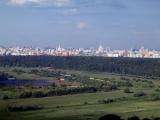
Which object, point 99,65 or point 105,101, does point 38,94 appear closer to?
point 105,101

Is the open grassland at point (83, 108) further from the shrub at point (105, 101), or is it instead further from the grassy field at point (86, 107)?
the shrub at point (105, 101)

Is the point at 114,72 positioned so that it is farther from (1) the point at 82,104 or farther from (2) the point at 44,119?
(2) the point at 44,119

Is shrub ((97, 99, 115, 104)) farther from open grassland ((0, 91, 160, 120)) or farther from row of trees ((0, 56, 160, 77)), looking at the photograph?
row of trees ((0, 56, 160, 77))

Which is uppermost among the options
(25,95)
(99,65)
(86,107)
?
(99,65)

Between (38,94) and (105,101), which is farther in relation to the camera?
(38,94)

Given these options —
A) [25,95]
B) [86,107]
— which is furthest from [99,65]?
[86,107]

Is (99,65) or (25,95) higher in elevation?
(99,65)

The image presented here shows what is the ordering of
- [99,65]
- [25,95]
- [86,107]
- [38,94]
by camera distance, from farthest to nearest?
[99,65], [38,94], [25,95], [86,107]

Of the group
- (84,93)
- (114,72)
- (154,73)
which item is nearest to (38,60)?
(114,72)

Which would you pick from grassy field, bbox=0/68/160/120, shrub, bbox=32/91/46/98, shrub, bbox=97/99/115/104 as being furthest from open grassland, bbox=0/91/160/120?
shrub, bbox=32/91/46/98

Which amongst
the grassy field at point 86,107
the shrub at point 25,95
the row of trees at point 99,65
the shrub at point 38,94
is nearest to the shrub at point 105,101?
the grassy field at point 86,107

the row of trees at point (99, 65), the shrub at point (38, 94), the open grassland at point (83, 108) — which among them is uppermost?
the row of trees at point (99, 65)
